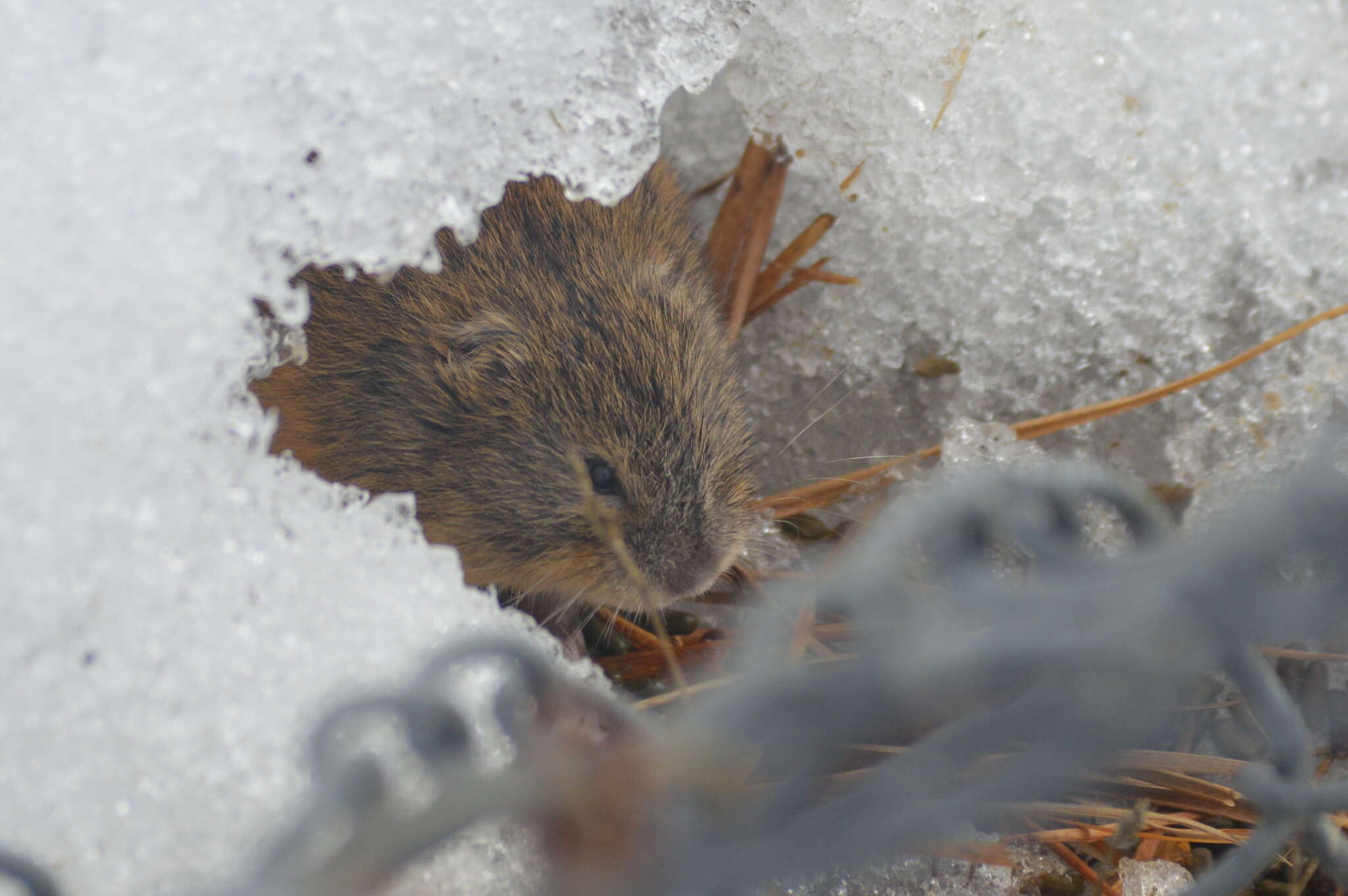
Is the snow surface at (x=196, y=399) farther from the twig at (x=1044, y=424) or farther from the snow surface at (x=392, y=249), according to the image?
the twig at (x=1044, y=424)

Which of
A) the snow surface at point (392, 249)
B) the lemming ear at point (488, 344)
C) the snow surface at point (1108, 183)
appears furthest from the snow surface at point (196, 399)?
the snow surface at point (1108, 183)

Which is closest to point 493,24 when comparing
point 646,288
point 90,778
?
point 646,288

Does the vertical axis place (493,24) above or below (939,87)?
above

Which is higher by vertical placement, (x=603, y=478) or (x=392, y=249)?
(x=392, y=249)

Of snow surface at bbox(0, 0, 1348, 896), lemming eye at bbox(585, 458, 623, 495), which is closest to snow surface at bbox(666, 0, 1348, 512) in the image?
snow surface at bbox(0, 0, 1348, 896)

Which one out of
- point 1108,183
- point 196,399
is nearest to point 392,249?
point 196,399

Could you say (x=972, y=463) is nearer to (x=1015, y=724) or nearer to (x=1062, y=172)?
(x=1062, y=172)

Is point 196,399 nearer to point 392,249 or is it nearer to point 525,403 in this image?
point 392,249
